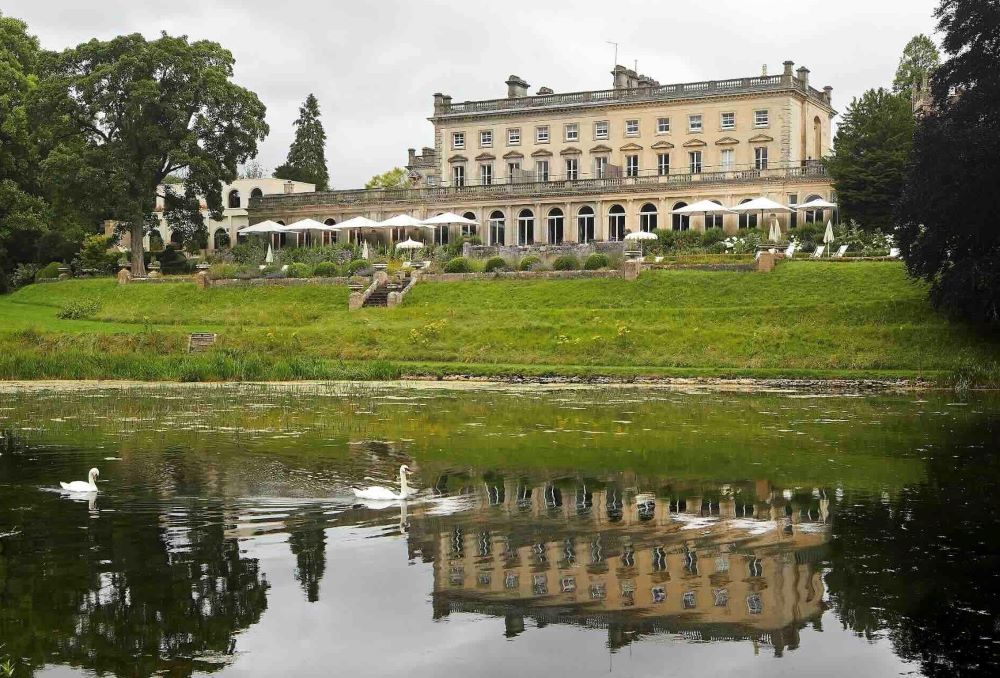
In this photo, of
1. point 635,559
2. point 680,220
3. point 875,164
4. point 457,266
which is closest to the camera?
point 635,559

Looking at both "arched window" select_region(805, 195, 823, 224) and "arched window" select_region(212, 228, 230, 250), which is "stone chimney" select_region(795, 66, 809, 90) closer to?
"arched window" select_region(805, 195, 823, 224)

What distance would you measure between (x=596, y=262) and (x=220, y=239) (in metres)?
36.9

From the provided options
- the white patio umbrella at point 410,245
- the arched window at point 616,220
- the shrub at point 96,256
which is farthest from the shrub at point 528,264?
the shrub at point 96,256

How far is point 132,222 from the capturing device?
7344cm

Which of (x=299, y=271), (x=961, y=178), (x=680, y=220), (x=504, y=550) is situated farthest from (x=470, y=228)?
(x=504, y=550)

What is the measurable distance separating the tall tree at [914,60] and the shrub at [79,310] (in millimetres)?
52534

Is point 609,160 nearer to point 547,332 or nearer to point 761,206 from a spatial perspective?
point 761,206

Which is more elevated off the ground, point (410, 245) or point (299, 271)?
point (410, 245)

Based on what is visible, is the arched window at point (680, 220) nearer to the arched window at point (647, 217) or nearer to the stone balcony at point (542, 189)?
the stone balcony at point (542, 189)

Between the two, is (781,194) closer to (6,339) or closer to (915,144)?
(915,144)

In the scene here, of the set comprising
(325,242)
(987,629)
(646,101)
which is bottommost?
(987,629)

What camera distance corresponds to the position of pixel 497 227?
8506 centimetres

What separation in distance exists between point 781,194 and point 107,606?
6516cm

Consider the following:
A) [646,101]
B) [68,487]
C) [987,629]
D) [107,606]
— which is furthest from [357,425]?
[646,101]
